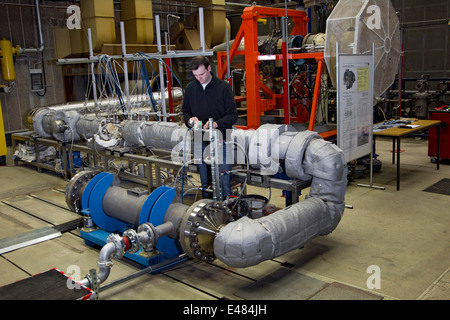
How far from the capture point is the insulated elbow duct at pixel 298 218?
260cm

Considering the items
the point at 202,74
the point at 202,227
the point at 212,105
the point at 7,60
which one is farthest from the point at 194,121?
the point at 7,60

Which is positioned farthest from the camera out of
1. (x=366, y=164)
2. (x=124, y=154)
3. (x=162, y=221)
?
(x=366, y=164)

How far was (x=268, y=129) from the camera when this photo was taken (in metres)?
3.44

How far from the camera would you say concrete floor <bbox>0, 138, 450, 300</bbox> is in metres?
2.90

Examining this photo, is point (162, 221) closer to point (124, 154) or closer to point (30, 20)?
point (124, 154)

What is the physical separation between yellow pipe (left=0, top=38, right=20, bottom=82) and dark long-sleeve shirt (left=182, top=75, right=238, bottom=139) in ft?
18.7

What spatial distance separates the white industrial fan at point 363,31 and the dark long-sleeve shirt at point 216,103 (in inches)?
77.1

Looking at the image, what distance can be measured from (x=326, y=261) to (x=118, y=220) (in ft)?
5.90

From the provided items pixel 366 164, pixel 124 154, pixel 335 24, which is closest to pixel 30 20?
pixel 124 154

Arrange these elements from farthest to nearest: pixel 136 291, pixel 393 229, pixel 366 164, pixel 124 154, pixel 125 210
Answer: pixel 366 164 → pixel 124 154 → pixel 393 229 → pixel 125 210 → pixel 136 291

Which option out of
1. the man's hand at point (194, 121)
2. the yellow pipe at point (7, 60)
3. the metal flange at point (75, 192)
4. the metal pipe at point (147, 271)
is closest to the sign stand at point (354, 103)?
the man's hand at point (194, 121)

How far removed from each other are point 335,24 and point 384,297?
10.7ft

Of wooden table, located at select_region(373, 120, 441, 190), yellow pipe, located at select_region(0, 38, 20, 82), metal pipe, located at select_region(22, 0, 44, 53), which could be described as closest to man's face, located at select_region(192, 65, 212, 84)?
wooden table, located at select_region(373, 120, 441, 190)

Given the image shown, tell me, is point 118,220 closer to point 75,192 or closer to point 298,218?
point 75,192
